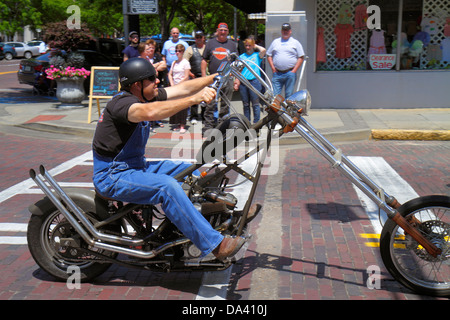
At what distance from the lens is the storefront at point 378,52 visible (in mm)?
13102

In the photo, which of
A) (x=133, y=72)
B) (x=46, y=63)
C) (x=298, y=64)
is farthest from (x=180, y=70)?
(x=46, y=63)

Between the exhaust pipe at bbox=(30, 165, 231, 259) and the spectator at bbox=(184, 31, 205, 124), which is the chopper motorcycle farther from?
the spectator at bbox=(184, 31, 205, 124)

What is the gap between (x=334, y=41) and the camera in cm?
1347

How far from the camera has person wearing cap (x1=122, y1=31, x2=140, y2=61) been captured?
11844 millimetres

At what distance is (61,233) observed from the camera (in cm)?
431

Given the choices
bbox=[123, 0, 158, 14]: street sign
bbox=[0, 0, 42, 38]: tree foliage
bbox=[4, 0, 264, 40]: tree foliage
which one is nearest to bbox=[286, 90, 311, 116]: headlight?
bbox=[123, 0, 158, 14]: street sign

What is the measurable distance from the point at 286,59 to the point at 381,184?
14.4 ft

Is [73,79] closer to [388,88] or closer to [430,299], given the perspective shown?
[388,88]

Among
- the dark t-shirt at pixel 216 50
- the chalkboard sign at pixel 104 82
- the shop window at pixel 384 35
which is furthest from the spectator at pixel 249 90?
the chalkboard sign at pixel 104 82

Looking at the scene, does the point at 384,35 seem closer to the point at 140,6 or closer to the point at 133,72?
the point at 140,6
